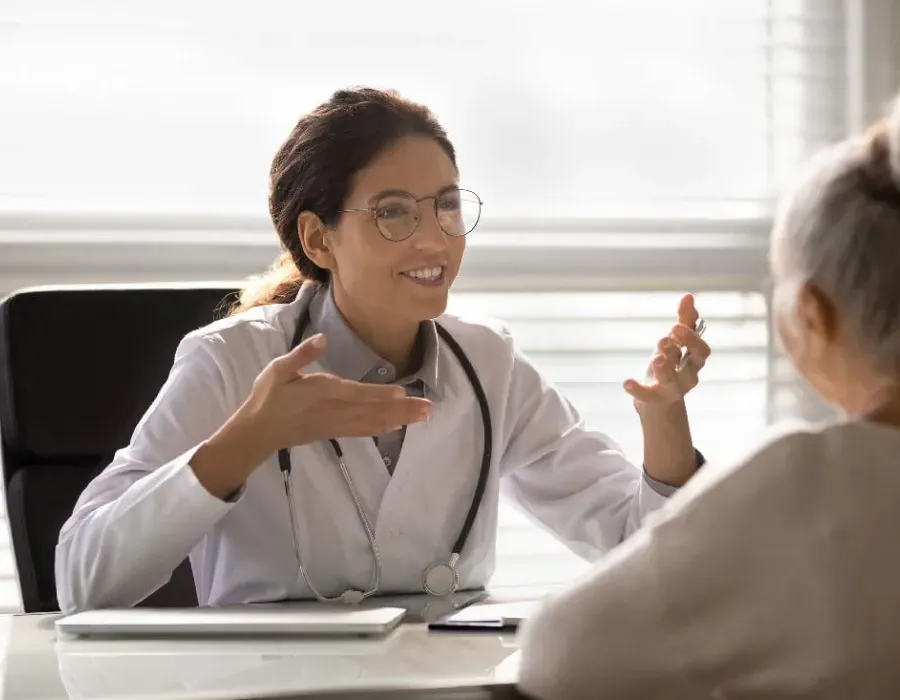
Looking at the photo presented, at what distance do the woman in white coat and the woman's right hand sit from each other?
2 centimetres

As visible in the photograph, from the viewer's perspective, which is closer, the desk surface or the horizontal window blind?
the desk surface

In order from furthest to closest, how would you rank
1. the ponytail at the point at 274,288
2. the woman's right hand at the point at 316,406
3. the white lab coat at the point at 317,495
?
1. the ponytail at the point at 274,288
2. the white lab coat at the point at 317,495
3. the woman's right hand at the point at 316,406

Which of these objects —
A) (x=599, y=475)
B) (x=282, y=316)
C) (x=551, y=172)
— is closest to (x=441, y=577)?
(x=599, y=475)

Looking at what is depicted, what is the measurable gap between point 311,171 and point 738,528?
1.06 meters

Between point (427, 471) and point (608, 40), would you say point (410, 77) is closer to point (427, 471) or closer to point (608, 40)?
point (608, 40)

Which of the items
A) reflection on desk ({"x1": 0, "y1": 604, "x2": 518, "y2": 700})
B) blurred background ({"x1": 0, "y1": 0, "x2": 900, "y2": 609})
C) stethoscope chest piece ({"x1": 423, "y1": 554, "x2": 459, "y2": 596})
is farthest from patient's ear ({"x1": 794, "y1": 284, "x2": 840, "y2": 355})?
blurred background ({"x1": 0, "y1": 0, "x2": 900, "y2": 609})

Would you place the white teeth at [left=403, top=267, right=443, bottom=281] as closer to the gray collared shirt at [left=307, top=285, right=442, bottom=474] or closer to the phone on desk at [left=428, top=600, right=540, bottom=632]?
the gray collared shirt at [left=307, top=285, right=442, bottom=474]

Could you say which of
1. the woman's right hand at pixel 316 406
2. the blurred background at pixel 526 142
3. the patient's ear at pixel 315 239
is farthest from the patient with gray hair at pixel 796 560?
the blurred background at pixel 526 142

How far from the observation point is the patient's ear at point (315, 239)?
5.99ft

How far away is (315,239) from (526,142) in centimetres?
100

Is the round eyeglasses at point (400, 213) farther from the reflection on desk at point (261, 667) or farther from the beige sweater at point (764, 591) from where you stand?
the beige sweater at point (764, 591)

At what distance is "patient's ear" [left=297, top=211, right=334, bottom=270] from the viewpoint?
5.99ft

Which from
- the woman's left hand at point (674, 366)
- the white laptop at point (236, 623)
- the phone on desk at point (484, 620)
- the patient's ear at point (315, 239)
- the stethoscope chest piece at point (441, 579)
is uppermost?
the patient's ear at point (315, 239)

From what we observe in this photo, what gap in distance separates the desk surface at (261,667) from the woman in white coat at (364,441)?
0.25 m
